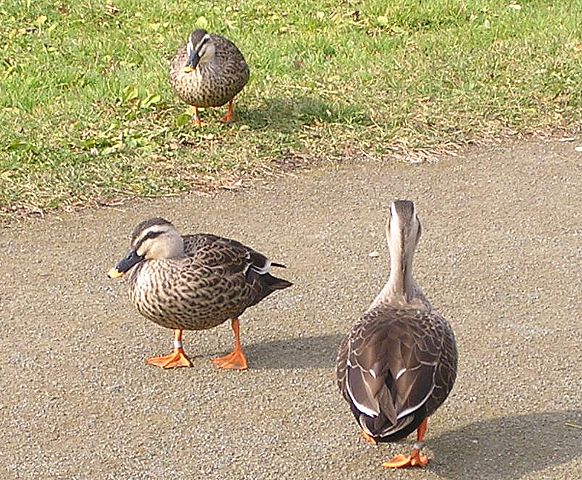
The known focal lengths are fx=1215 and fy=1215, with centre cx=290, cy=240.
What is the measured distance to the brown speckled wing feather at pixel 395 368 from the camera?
4.07 metres

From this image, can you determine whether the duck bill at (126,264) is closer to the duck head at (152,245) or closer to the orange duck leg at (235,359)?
the duck head at (152,245)

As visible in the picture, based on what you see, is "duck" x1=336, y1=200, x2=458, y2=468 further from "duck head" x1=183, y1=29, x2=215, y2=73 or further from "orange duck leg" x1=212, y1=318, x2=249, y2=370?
"duck head" x1=183, y1=29, x2=215, y2=73

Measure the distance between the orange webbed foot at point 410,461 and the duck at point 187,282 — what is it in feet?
3.19

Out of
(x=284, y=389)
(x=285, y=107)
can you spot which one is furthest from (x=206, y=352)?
(x=285, y=107)

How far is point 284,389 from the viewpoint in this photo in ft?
16.6

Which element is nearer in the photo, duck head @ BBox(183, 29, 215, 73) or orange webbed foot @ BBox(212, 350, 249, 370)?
orange webbed foot @ BBox(212, 350, 249, 370)

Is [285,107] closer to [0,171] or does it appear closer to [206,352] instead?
[0,171]

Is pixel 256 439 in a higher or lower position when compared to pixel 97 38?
lower

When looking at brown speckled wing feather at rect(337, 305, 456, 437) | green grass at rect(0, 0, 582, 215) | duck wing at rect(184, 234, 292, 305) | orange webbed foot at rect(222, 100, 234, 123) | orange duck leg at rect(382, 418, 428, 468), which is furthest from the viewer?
orange webbed foot at rect(222, 100, 234, 123)

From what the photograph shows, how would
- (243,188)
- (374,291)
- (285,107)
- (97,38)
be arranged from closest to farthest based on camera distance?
(374,291) → (243,188) → (285,107) → (97,38)

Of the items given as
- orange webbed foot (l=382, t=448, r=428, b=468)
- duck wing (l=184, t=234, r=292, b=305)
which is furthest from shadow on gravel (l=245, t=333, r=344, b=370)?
orange webbed foot (l=382, t=448, r=428, b=468)

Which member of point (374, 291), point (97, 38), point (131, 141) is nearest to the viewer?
point (374, 291)

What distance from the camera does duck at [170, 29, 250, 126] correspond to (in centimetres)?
794

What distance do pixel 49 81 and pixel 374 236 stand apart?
3.70m
